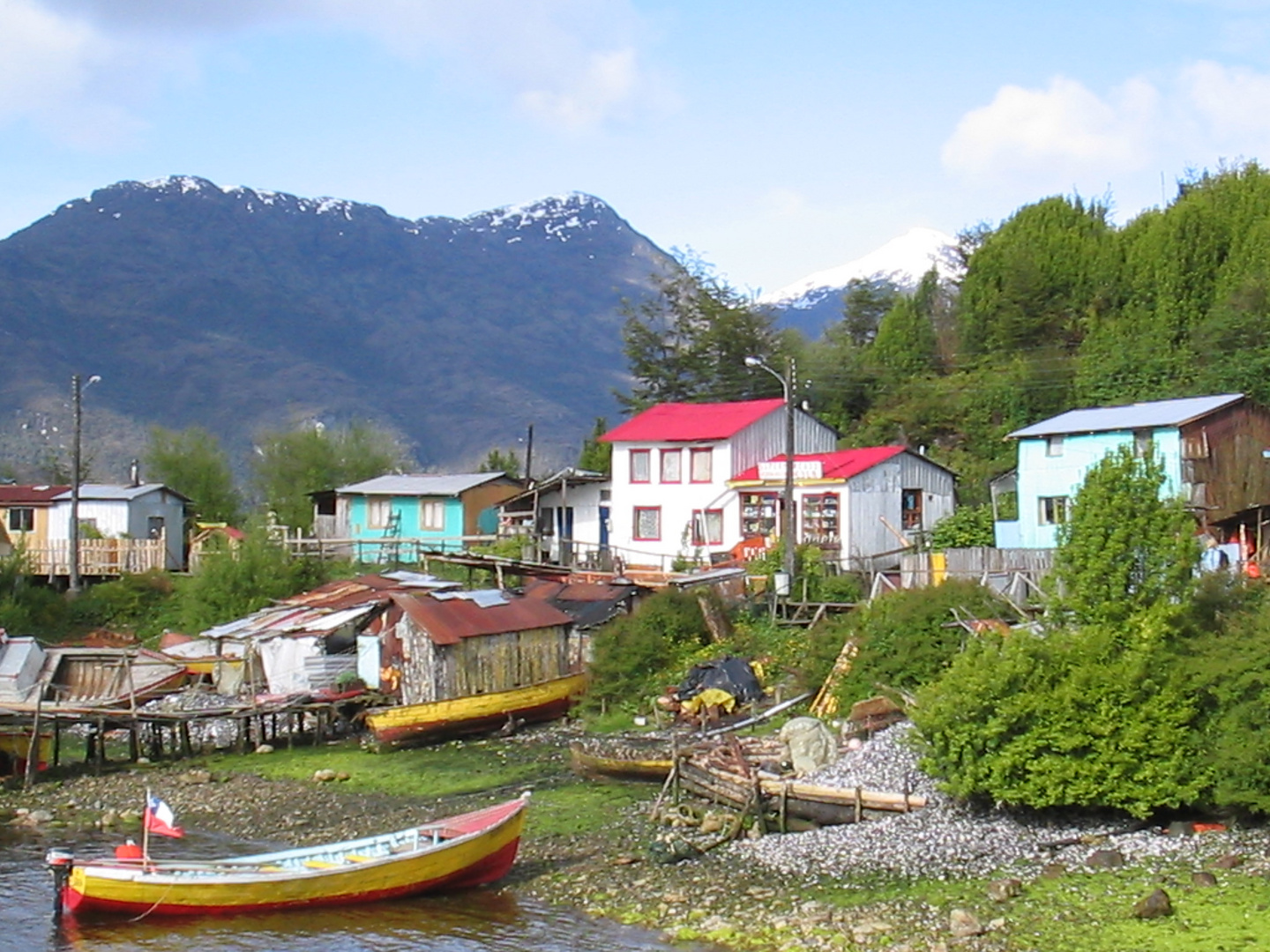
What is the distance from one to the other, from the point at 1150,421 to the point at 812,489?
11.7 metres

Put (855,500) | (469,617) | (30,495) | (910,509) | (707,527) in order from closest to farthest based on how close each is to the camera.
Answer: (469,617) → (855,500) → (910,509) → (707,527) → (30,495)

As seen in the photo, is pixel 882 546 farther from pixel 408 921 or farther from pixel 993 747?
pixel 408 921

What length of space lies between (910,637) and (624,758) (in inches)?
260

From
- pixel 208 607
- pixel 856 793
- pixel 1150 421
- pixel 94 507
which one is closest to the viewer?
pixel 856 793

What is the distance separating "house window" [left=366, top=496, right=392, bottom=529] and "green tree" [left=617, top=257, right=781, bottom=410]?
1806 centimetres

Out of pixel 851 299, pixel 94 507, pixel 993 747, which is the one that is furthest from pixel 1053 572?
pixel 851 299

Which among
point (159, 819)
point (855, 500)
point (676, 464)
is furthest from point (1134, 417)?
point (159, 819)

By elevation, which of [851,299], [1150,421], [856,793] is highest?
[851,299]

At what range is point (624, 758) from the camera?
89.7ft

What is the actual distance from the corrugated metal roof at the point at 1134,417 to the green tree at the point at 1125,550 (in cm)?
1965

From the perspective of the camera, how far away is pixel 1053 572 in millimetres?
24109

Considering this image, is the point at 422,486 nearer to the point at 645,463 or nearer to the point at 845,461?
the point at 645,463

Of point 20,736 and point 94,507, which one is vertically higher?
point 94,507

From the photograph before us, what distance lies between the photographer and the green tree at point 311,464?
80.9m
